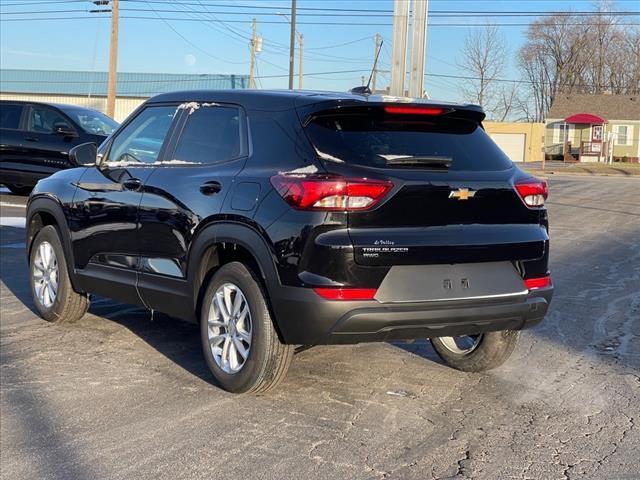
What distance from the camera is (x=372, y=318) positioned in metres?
4.17

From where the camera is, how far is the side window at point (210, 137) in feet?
16.2

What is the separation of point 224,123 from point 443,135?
1.44 m

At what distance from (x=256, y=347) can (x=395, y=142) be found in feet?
4.78

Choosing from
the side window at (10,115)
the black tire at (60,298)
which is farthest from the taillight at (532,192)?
the side window at (10,115)

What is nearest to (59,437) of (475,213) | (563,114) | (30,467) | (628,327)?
(30,467)

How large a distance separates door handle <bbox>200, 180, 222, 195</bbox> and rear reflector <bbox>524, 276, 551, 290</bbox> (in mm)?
1969

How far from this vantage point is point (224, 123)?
5082 millimetres

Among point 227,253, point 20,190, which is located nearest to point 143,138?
point 227,253

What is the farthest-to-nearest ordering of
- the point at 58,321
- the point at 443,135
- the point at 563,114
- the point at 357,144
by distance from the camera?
the point at 563,114, the point at 58,321, the point at 443,135, the point at 357,144

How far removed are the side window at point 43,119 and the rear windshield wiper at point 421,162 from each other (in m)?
11.1

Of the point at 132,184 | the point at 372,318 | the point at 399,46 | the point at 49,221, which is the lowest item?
the point at 372,318

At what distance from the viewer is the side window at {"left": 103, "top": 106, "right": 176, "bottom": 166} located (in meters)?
5.60

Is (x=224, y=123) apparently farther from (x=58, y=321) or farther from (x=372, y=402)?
(x=58, y=321)

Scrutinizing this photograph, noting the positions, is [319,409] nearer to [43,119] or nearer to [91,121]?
[91,121]
